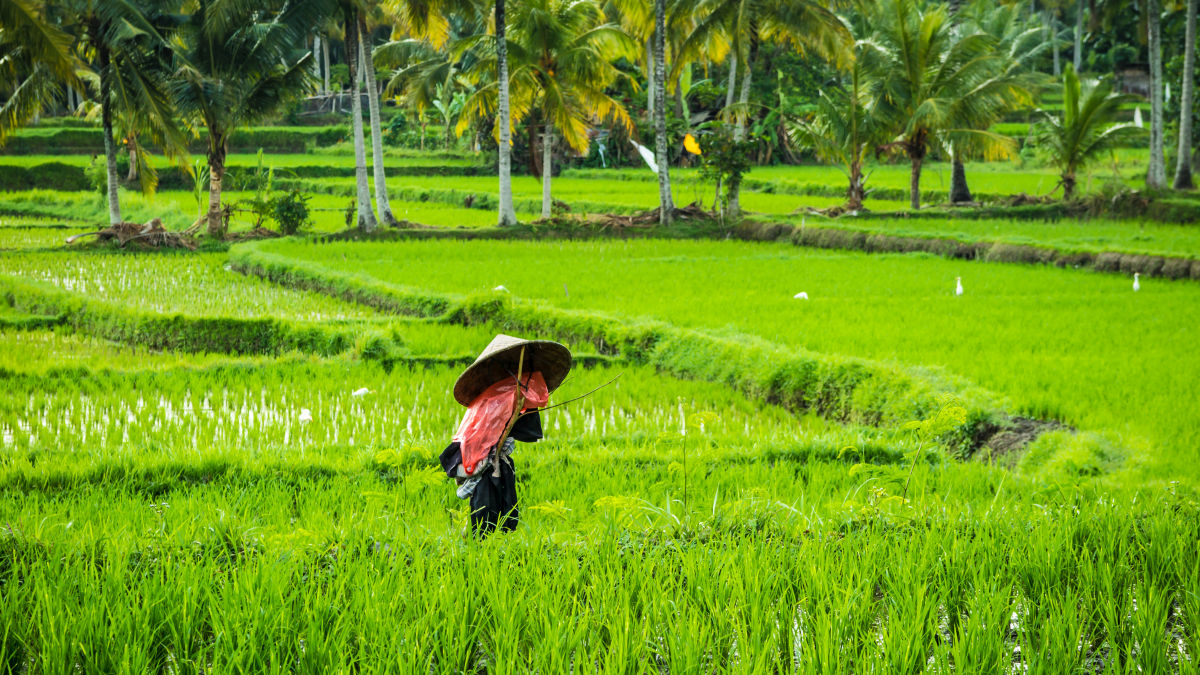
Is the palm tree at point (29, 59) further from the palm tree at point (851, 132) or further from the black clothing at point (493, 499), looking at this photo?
the palm tree at point (851, 132)

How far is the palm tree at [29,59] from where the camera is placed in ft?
34.8

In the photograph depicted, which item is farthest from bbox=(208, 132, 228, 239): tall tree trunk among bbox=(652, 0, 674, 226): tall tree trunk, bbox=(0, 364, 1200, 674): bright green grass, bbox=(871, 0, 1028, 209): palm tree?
bbox=(0, 364, 1200, 674): bright green grass

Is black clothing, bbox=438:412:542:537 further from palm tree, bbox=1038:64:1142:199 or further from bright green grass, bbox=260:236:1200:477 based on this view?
palm tree, bbox=1038:64:1142:199

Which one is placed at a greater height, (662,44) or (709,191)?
(662,44)

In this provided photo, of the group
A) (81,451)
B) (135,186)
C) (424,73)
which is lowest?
(81,451)

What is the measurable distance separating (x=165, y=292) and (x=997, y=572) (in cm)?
980

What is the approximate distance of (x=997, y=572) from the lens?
2592 millimetres

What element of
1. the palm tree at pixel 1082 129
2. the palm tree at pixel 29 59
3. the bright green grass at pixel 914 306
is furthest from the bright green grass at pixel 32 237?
the palm tree at pixel 1082 129

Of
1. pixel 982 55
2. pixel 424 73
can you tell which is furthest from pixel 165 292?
pixel 982 55

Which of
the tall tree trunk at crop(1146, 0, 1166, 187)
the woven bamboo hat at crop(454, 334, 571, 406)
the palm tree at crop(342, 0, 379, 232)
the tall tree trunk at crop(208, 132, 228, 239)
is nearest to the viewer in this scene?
the woven bamboo hat at crop(454, 334, 571, 406)

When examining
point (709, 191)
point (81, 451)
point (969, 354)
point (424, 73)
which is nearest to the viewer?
point (81, 451)

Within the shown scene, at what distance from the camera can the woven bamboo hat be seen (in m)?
3.01

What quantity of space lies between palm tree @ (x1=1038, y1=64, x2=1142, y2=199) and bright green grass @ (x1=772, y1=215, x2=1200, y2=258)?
130cm

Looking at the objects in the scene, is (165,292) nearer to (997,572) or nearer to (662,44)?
(662,44)
